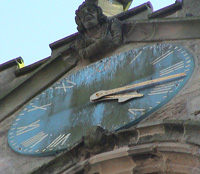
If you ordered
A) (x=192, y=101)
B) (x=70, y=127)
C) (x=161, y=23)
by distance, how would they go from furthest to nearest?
(x=161, y=23) < (x=70, y=127) < (x=192, y=101)

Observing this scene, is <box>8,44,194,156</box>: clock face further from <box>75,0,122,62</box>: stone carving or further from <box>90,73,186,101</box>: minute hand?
<box>75,0,122,62</box>: stone carving

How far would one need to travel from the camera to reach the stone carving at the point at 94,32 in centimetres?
1093

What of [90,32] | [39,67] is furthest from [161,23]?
[39,67]

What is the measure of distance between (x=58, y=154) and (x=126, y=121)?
728mm

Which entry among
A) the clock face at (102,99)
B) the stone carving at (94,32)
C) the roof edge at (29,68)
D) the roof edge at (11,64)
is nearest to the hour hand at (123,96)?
the clock face at (102,99)

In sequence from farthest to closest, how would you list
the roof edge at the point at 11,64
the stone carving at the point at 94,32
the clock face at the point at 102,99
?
the roof edge at the point at 11,64 → the stone carving at the point at 94,32 → the clock face at the point at 102,99

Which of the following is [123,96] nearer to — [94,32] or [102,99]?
[102,99]

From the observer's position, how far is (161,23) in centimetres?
1073

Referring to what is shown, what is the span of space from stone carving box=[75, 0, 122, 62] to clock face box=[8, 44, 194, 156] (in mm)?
201

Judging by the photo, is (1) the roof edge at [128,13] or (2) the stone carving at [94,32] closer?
(2) the stone carving at [94,32]

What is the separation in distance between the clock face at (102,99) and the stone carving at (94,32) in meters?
0.20

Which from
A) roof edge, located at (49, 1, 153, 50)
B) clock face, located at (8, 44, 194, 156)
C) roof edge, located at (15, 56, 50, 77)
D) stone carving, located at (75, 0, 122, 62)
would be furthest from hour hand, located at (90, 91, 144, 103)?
roof edge, located at (15, 56, 50, 77)

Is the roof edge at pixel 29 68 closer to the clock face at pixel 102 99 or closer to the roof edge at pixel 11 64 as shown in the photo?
the roof edge at pixel 11 64

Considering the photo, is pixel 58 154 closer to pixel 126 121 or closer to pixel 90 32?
pixel 126 121
